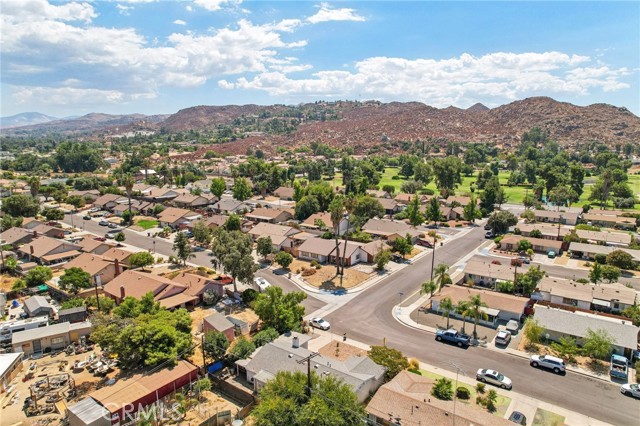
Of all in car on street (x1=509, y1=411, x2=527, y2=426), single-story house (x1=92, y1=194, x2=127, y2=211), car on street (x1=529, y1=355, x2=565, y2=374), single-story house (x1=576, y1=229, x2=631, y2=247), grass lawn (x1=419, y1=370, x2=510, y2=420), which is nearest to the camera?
car on street (x1=509, y1=411, x2=527, y2=426)

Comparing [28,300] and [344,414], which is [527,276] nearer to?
[344,414]

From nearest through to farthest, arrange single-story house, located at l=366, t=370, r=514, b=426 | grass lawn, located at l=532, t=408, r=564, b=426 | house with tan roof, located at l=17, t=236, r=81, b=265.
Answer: single-story house, located at l=366, t=370, r=514, b=426 < grass lawn, located at l=532, t=408, r=564, b=426 < house with tan roof, located at l=17, t=236, r=81, b=265

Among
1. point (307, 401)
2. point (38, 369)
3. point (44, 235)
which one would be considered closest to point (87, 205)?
point (44, 235)

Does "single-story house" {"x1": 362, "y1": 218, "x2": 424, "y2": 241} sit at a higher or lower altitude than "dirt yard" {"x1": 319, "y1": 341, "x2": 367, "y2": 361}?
higher

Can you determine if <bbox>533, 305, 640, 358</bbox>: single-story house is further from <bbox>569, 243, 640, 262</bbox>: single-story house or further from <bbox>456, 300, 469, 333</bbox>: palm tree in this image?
<bbox>569, 243, 640, 262</bbox>: single-story house

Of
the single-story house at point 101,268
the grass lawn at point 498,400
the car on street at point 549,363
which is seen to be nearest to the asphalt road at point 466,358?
the car on street at point 549,363

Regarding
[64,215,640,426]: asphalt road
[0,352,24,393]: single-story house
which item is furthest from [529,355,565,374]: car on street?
[0,352,24,393]: single-story house
